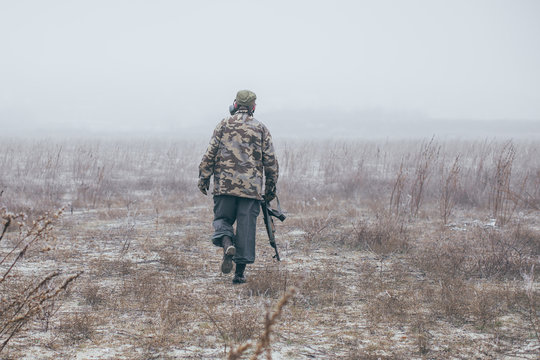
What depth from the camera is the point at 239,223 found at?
468 cm

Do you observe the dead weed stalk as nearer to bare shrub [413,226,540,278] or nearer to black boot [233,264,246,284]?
black boot [233,264,246,284]

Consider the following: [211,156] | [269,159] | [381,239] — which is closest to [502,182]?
[381,239]

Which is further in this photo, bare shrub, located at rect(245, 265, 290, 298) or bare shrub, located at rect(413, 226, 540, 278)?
bare shrub, located at rect(413, 226, 540, 278)

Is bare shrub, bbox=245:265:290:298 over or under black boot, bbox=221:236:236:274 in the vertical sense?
under

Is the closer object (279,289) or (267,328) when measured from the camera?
(267,328)

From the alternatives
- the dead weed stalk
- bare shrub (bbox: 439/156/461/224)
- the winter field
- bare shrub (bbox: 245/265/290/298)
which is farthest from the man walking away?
bare shrub (bbox: 439/156/461/224)

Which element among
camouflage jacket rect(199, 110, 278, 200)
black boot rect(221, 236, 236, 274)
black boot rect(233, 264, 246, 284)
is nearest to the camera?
black boot rect(221, 236, 236, 274)

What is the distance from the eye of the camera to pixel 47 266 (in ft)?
16.7

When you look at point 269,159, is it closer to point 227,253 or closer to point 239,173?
point 239,173

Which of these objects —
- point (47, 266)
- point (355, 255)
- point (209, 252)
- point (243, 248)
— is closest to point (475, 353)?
point (243, 248)

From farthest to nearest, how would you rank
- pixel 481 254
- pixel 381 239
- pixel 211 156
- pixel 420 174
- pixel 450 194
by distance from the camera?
1. pixel 450 194
2. pixel 420 174
3. pixel 381 239
4. pixel 481 254
5. pixel 211 156

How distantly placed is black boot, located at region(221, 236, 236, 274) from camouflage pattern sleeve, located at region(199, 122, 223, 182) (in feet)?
2.10

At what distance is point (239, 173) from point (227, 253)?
0.77 metres

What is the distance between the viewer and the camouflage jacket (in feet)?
15.1
